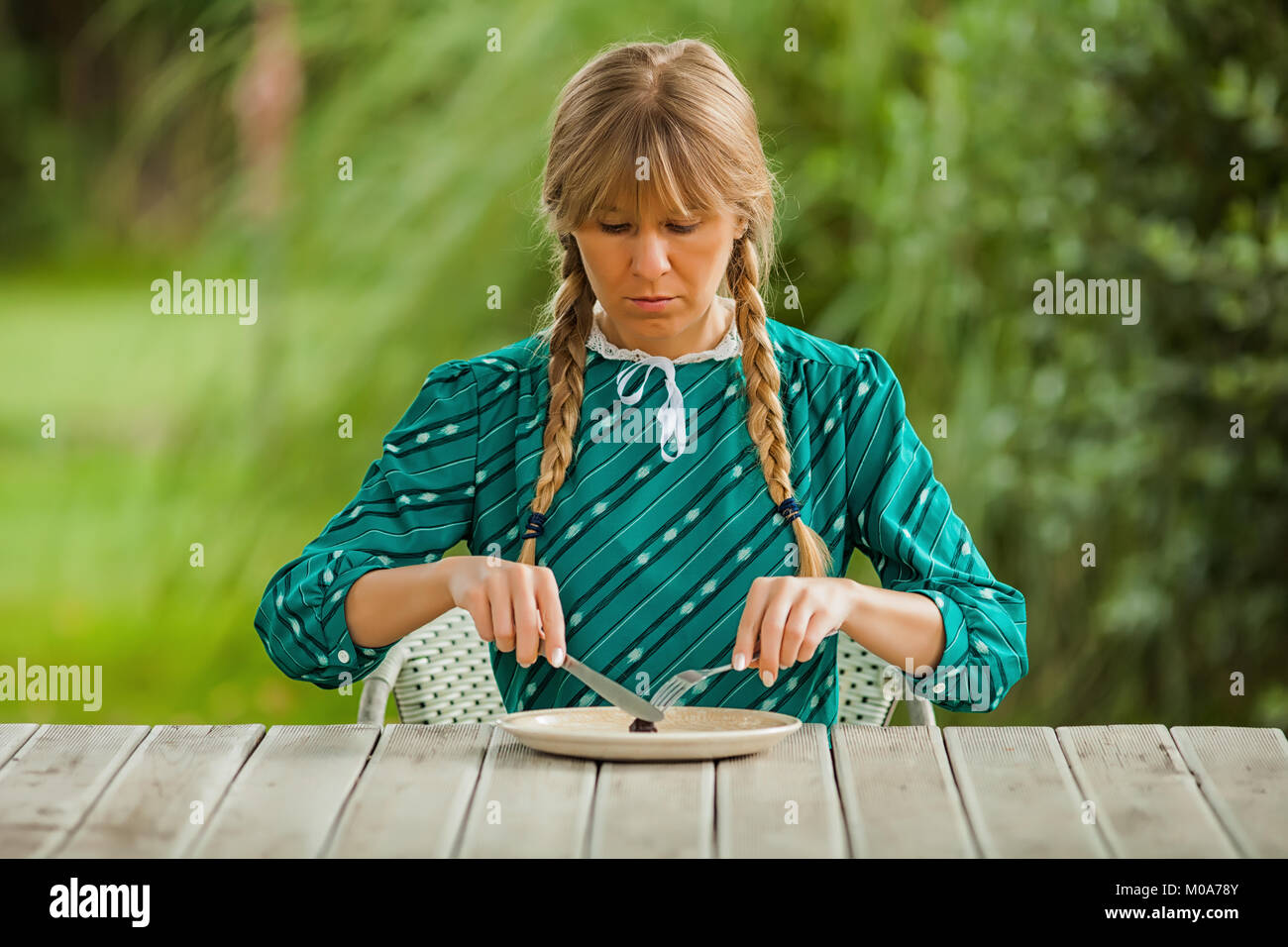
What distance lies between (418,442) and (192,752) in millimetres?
449

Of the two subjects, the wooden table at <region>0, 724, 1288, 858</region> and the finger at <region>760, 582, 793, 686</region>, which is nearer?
the wooden table at <region>0, 724, 1288, 858</region>

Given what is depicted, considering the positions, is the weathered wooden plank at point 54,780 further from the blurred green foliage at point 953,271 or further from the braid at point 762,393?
the blurred green foliage at point 953,271

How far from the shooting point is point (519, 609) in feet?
4.01

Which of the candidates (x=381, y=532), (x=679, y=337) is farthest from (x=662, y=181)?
(x=381, y=532)

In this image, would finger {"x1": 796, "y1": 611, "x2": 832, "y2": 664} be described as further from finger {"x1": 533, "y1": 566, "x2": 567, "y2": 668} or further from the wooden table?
finger {"x1": 533, "y1": 566, "x2": 567, "y2": 668}

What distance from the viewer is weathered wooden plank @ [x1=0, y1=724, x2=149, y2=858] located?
1.03 meters

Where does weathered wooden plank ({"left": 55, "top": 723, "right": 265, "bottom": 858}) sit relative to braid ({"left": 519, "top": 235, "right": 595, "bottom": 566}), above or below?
below

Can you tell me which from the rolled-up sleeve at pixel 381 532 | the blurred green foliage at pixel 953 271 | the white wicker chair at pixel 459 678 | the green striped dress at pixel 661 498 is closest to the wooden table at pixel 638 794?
the rolled-up sleeve at pixel 381 532

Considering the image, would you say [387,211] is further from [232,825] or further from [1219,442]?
[232,825]

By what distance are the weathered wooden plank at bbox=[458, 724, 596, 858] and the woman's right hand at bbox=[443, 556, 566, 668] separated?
0.27 ft

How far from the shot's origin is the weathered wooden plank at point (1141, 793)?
1.00 meters

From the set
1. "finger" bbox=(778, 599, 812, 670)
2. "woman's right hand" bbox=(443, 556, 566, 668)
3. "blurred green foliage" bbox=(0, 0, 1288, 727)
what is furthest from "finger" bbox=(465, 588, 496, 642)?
"blurred green foliage" bbox=(0, 0, 1288, 727)

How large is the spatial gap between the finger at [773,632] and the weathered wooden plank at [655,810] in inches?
3.6
